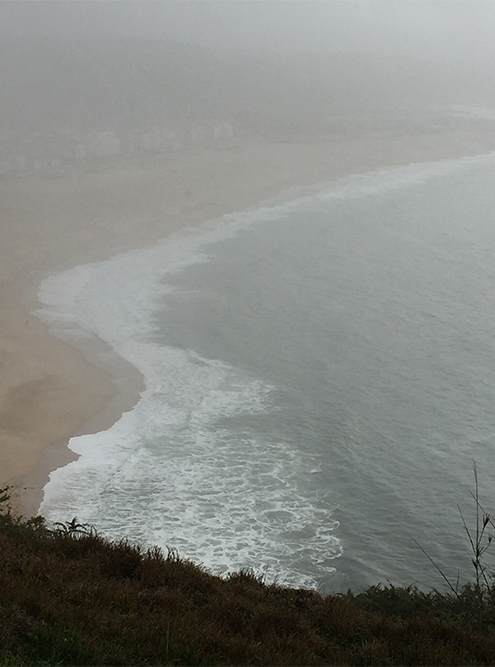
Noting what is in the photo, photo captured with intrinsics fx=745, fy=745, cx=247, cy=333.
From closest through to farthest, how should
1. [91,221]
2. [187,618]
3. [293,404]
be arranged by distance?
[187,618] → [293,404] → [91,221]

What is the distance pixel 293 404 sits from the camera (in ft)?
79.8

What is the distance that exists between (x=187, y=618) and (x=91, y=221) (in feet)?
142

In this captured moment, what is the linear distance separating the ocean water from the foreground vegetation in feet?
23.0

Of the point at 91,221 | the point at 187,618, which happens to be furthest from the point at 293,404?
the point at 91,221

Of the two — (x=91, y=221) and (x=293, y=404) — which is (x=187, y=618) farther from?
(x=91, y=221)


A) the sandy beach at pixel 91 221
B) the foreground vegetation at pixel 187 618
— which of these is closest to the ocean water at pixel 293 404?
the sandy beach at pixel 91 221

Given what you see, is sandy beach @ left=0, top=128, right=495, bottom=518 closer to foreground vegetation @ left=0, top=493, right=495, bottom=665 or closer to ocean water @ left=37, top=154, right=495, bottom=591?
ocean water @ left=37, top=154, right=495, bottom=591

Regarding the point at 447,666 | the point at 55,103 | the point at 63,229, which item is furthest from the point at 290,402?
the point at 55,103

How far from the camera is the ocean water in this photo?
17.2 metres

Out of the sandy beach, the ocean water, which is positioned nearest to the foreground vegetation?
the ocean water

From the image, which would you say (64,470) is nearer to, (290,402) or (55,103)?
(290,402)

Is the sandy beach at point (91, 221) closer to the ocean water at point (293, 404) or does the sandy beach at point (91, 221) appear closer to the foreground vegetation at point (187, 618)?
the ocean water at point (293, 404)

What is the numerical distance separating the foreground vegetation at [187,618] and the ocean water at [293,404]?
23.0 feet

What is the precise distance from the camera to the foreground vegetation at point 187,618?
Answer: 6207 mm
